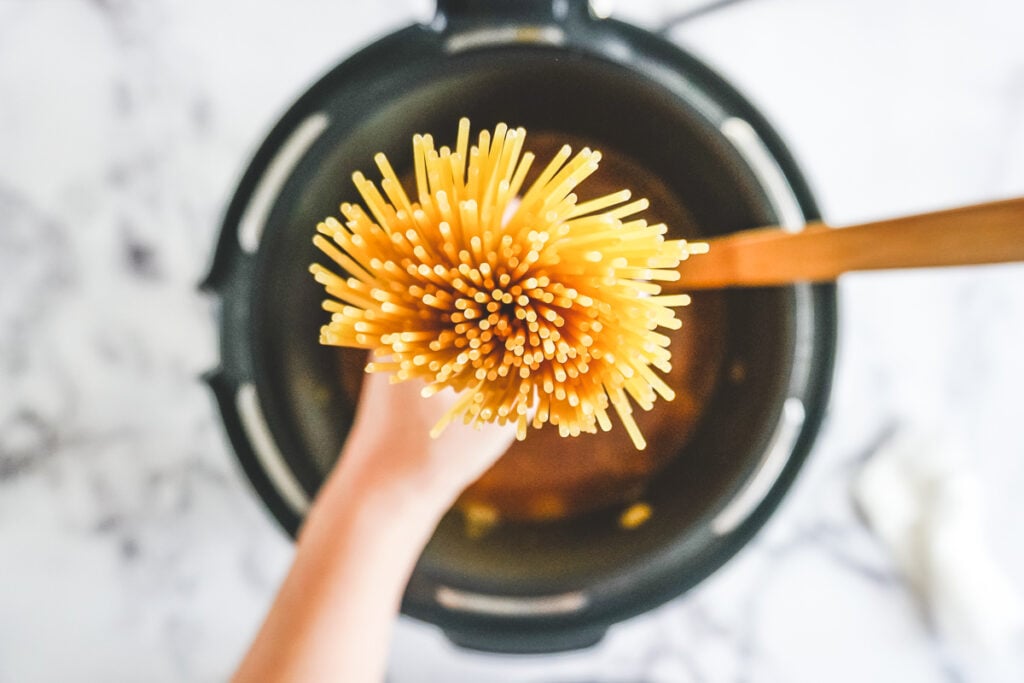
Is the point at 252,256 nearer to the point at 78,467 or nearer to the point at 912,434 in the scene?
the point at 78,467

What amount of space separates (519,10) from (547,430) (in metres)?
0.18

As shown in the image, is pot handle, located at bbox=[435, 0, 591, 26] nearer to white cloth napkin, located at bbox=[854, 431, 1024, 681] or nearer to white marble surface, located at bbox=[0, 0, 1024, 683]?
white marble surface, located at bbox=[0, 0, 1024, 683]

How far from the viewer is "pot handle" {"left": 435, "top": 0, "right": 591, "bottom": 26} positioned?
0.32 meters

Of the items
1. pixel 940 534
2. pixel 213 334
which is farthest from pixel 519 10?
pixel 940 534

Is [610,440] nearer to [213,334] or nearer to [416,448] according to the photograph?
[416,448]

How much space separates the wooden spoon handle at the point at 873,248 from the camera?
0.58 feet

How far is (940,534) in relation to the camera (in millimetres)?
455

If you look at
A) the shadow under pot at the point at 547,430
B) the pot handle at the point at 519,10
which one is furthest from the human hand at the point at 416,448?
the pot handle at the point at 519,10

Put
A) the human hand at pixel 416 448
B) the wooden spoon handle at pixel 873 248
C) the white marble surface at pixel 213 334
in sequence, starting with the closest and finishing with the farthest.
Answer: the wooden spoon handle at pixel 873 248
the human hand at pixel 416 448
the white marble surface at pixel 213 334

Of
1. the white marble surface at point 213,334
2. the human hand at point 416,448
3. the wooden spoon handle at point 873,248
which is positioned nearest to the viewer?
the wooden spoon handle at point 873,248

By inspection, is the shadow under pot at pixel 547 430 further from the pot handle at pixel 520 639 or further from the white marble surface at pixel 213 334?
the white marble surface at pixel 213 334

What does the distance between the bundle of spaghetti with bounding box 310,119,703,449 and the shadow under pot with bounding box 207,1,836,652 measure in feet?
0.35

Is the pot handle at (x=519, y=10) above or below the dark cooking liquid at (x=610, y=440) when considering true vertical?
above

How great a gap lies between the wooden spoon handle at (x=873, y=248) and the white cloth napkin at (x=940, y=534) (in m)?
0.24
